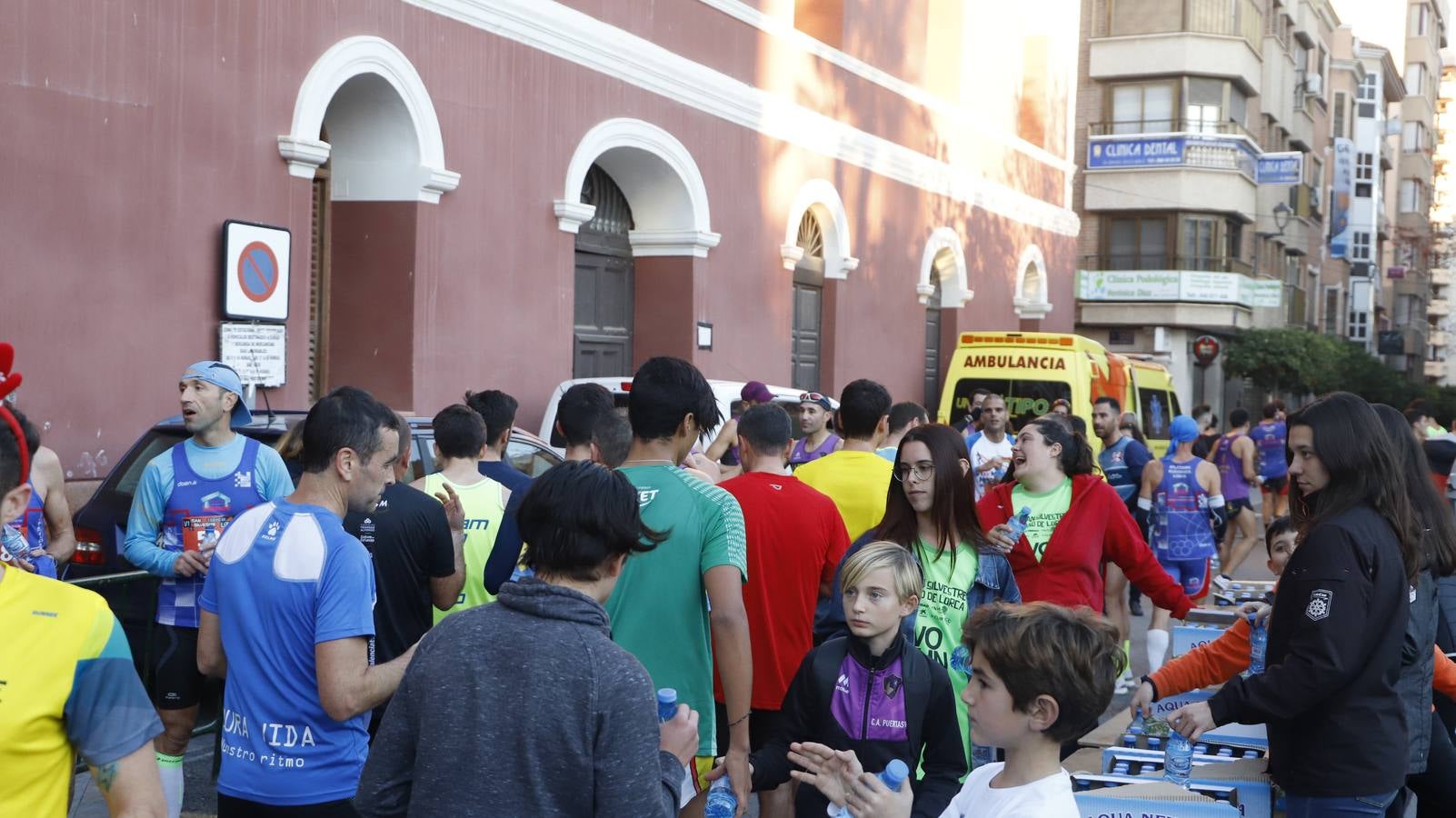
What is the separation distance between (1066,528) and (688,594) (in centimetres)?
242

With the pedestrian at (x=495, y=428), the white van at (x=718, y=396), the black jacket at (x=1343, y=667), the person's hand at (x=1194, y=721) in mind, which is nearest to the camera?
the black jacket at (x=1343, y=667)

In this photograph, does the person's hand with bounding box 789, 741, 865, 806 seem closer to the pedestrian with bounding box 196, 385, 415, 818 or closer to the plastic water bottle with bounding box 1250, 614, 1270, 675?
the pedestrian with bounding box 196, 385, 415, 818

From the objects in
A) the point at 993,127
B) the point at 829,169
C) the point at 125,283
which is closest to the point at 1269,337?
the point at 993,127

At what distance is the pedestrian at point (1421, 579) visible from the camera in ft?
13.7

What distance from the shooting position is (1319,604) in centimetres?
401

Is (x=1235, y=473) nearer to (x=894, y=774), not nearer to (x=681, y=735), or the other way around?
(x=894, y=774)

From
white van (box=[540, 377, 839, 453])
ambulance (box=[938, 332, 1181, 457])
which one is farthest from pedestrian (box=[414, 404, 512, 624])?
ambulance (box=[938, 332, 1181, 457])

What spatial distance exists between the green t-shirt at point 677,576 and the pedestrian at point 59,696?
2.06 m

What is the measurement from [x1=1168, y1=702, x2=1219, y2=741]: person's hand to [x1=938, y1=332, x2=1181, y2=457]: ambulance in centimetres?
1202

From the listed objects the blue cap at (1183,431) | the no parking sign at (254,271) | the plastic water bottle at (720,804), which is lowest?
the plastic water bottle at (720,804)

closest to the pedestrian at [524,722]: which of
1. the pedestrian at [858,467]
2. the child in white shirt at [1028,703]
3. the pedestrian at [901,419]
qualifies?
the child in white shirt at [1028,703]

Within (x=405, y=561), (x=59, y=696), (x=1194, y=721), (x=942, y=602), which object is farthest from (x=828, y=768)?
(x=405, y=561)

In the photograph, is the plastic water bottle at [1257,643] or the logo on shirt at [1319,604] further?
the plastic water bottle at [1257,643]

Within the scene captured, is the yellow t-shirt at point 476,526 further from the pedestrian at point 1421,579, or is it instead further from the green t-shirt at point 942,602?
the pedestrian at point 1421,579
